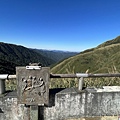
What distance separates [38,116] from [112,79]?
247 cm

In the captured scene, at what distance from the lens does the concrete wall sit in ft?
10.5

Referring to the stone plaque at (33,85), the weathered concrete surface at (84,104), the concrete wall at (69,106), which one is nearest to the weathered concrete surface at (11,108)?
the concrete wall at (69,106)

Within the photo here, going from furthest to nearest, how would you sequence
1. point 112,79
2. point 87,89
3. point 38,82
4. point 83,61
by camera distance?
point 83,61, point 112,79, point 87,89, point 38,82

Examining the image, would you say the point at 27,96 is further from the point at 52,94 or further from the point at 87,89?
the point at 87,89

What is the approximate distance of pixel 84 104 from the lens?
3389mm

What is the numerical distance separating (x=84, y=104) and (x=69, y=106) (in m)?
0.34

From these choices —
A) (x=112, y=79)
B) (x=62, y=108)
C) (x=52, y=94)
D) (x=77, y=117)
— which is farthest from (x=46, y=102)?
(x=112, y=79)

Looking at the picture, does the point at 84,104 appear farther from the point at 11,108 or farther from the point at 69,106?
the point at 11,108

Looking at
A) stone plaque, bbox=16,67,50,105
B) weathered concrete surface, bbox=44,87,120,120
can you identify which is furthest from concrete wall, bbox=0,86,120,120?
stone plaque, bbox=16,67,50,105

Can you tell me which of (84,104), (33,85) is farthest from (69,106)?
(33,85)

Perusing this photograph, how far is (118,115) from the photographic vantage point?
353 cm

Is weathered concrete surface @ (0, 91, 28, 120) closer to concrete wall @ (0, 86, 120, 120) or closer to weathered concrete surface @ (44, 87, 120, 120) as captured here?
concrete wall @ (0, 86, 120, 120)

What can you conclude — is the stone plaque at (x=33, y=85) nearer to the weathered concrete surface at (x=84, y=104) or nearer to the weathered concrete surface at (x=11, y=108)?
the weathered concrete surface at (x=11, y=108)

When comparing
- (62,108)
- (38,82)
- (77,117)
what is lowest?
(77,117)
